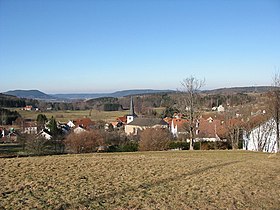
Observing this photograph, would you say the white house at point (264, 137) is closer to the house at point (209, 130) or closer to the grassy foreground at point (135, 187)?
the house at point (209, 130)

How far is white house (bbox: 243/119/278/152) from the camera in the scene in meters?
33.0

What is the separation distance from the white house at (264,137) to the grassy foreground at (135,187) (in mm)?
20621

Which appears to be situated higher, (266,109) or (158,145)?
(266,109)

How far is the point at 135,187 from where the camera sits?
9.63 m

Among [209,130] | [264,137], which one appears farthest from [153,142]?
[209,130]

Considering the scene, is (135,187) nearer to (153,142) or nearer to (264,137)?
(153,142)

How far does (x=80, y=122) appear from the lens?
6938 cm

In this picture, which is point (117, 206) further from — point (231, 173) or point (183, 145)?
point (183, 145)

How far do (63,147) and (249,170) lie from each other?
3427 cm

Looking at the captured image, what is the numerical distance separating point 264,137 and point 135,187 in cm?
2764

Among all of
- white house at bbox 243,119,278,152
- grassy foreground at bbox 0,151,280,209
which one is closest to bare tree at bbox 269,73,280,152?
white house at bbox 243,119,278,152

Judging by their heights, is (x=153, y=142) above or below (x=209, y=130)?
above

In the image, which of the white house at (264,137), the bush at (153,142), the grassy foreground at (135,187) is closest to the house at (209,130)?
the white house at (264,137)

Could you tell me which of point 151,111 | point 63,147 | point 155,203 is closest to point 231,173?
point 155,203
